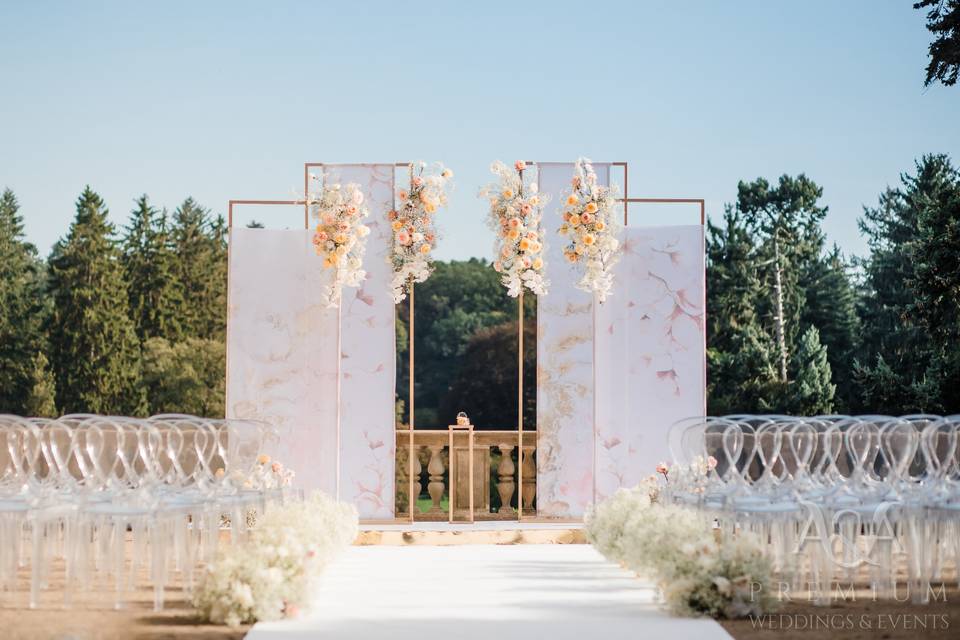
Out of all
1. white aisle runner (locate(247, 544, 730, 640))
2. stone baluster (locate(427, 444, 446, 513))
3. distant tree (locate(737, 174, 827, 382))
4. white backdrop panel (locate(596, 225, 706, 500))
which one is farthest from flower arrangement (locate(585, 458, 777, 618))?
distant tree (locate(737, 174, 827, 382))

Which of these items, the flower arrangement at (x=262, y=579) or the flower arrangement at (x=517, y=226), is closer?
the flower arrangement at (x=262, y=579)

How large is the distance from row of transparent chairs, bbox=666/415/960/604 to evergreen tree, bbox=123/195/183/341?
2053 cm

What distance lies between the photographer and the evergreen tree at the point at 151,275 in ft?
92.7

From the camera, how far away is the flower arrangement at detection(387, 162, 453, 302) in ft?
37.0

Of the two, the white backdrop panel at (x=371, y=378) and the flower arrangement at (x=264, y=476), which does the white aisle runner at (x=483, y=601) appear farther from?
the white backdrop panel at (x=371, y=378)

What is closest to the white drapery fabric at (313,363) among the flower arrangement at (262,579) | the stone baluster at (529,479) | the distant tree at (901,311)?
the stone baluster at (529,479)

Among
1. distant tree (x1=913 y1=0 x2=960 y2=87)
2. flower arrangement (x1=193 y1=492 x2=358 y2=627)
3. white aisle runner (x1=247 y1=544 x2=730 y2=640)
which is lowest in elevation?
white aisle runner (x1=247 y1=544 x2=730 y2=640)

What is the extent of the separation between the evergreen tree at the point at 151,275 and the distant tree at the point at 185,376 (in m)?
0.72

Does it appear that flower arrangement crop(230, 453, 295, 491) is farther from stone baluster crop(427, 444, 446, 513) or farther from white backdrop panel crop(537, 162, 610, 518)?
white backdrop panel crop(537, 162, 610, 518)

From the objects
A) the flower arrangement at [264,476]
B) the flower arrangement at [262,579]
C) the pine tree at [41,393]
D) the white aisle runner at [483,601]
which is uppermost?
the pine tree at [41,393]

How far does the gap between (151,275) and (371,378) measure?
60.2ft

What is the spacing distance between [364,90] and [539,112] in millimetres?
3329

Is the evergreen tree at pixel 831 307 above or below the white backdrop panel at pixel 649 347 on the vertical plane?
above

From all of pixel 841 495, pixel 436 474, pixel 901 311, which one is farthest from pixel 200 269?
pixel 841 495
